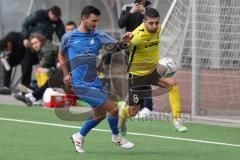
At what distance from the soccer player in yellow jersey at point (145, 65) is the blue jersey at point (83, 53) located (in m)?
0.95

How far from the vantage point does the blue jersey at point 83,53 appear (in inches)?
446

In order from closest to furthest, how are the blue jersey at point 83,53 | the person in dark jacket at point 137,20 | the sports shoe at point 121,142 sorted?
the blue jersey at point 83,53
the sports shoe at point 121,142
the person in dark jacket at point 137,20

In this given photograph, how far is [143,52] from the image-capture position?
43.5 feet

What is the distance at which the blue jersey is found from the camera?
1132 centimetres

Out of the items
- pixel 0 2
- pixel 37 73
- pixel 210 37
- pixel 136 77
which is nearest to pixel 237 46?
pixel 210 37

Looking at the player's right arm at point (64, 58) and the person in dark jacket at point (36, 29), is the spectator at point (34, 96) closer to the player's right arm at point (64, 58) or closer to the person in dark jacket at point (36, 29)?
the person in dark jacket at point (36, 29)

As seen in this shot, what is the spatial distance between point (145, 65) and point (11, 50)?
7.81 m

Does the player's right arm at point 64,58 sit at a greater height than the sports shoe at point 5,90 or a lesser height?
greater

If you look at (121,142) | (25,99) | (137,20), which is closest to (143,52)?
(121,142)

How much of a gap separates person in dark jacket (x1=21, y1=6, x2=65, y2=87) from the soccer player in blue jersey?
8.39 metres

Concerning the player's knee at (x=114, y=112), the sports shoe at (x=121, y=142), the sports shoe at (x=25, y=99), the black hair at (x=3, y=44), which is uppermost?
the player's knee at (x=114, y=112)

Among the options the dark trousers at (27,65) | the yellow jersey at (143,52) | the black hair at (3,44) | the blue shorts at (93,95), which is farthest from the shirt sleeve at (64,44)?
the black hair at (3,44)

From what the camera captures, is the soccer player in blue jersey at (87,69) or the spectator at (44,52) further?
the spectator at (44,52)

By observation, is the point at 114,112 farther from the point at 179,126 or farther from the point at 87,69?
the point at 179,126
